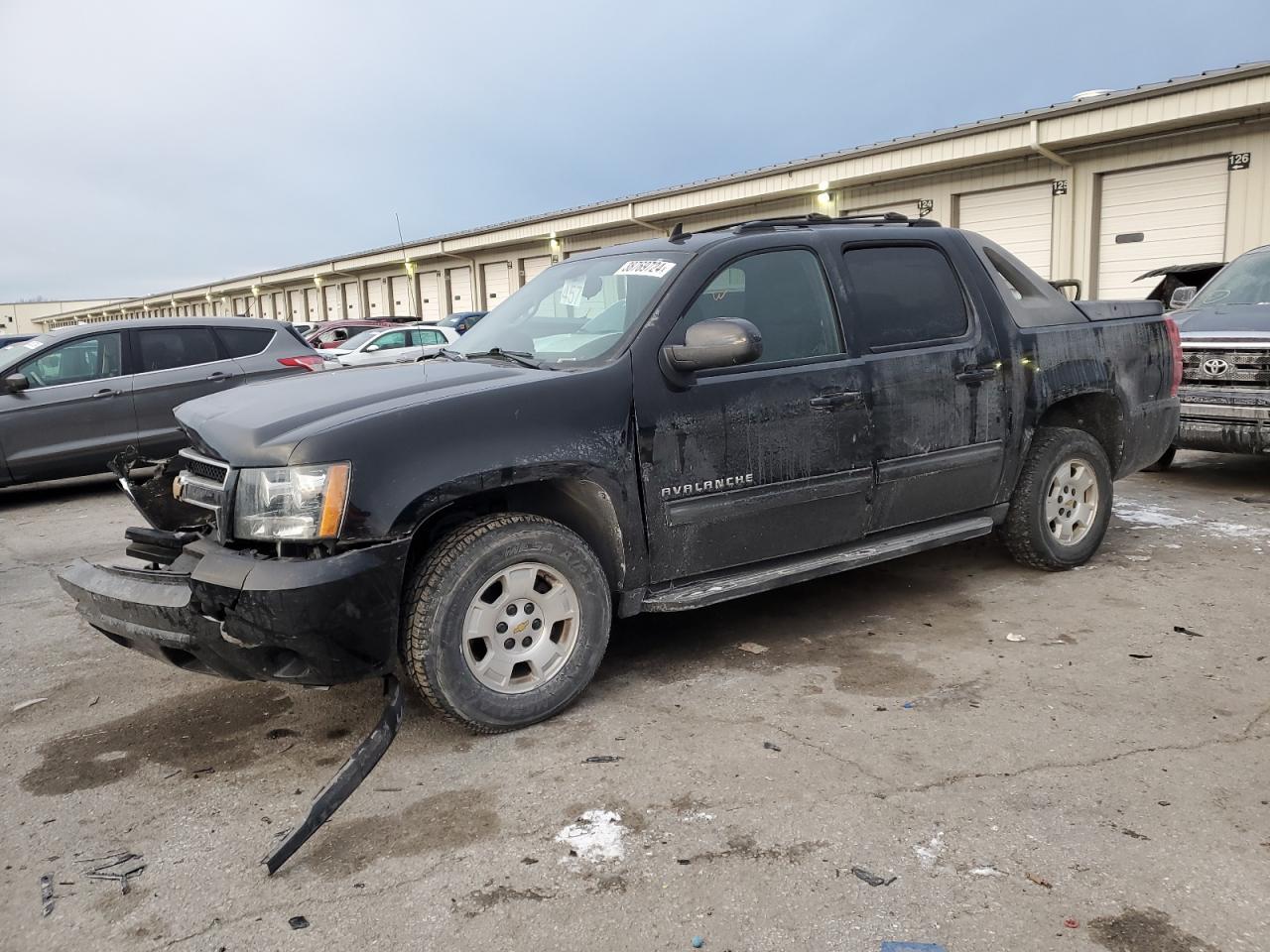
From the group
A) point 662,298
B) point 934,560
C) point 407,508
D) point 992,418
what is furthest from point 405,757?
point 934,560

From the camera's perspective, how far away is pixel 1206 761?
310cm

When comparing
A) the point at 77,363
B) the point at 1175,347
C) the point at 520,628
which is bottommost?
the point at 520,628

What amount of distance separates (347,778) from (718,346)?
1.94m

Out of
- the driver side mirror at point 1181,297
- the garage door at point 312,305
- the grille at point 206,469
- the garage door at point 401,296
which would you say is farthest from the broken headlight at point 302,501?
the garage door at point 312,305

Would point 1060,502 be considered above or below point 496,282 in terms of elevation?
below

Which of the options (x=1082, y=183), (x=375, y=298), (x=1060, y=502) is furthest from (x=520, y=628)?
(x=375, y=298)

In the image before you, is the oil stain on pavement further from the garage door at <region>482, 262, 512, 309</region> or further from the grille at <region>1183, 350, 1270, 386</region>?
the garage door at <region>482, 262, 512, 309</region>

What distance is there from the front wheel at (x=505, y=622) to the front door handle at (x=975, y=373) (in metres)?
2.09

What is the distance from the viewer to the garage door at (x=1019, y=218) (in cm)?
1580

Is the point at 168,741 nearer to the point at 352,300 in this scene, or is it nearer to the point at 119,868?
the point at 119,868

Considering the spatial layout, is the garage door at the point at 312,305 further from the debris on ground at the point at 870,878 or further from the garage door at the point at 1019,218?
the debris on ground at the point at 870,878

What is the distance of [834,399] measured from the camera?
4.11m

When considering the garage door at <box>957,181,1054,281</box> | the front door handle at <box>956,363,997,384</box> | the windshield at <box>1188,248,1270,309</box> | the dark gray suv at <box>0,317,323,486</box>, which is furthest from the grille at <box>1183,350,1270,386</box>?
the garage door at <box>957,181,1054,281</box>

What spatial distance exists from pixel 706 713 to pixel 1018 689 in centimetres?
121
